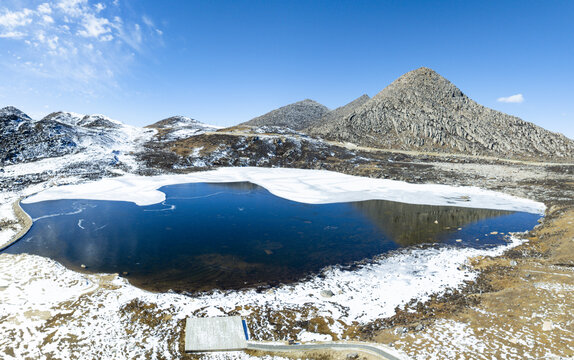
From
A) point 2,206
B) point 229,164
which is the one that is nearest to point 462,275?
point 2,206

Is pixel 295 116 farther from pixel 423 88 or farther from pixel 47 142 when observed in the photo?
pixel 47 142

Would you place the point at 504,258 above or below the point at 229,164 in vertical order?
below

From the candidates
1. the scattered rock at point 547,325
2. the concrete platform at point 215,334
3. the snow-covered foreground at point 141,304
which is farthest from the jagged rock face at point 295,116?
the scattered rock at point 547,325

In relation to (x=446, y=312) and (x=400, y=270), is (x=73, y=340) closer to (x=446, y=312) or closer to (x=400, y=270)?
(x=446, y=312)

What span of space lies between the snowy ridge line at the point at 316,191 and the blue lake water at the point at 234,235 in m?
2.26

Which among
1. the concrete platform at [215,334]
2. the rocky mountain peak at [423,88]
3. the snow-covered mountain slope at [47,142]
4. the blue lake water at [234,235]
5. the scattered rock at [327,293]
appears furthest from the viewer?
the rocky mountain peak at [423,88]

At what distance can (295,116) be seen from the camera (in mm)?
158750

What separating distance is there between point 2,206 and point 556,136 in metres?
126

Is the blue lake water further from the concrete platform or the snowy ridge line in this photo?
the concrete platform

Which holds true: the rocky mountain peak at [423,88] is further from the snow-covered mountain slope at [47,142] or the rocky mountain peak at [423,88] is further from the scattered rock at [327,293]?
the scattered rock at [327,293]

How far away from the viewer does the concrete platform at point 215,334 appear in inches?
412

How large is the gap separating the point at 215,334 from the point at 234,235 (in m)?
12.2

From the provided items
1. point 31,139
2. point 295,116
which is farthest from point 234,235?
point 295,116

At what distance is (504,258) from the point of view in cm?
1831
